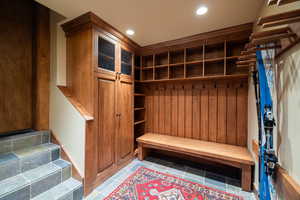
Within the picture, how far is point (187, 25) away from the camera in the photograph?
2033 mm

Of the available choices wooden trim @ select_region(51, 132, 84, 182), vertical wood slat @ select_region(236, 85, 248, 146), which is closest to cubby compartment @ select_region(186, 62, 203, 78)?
vertical wood slat @ select_region(236, 85, 248, 146)

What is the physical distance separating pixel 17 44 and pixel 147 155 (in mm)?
3165

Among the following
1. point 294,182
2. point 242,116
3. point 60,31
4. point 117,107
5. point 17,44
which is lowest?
point 294,182

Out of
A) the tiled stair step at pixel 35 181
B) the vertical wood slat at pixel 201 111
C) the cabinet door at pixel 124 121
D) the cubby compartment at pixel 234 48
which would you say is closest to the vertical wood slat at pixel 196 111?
the vertical wood slat at pixel 201 111

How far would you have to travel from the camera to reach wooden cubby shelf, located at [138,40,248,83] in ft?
7.61

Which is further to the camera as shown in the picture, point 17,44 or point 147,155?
point 147,155

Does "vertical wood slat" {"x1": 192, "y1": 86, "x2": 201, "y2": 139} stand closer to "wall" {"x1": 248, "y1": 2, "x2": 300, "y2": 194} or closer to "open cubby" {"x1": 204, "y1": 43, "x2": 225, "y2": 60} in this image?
"open cubby" {"x1": 204, "y1": 43, "x2": 225, "y2": 60}

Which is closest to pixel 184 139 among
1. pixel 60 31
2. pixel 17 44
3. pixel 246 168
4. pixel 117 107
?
pixel 246 168

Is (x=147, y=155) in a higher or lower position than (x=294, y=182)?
lower

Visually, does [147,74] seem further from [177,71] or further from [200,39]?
[200,39]

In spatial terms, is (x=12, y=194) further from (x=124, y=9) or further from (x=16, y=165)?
(x=124, y=9)

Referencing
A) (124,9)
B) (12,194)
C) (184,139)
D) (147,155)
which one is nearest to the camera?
(12,194)

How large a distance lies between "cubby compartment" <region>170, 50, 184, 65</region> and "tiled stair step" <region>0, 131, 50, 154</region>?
2769 millimetres

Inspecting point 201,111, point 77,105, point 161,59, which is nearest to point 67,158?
point 77,105
